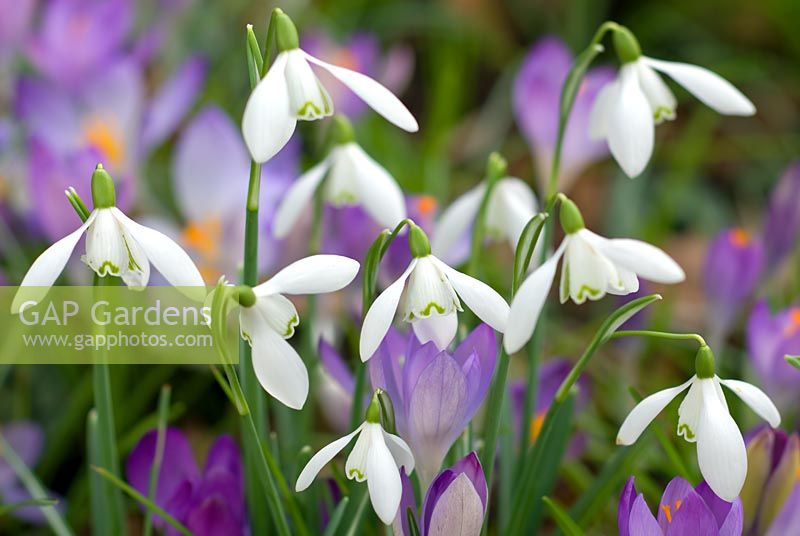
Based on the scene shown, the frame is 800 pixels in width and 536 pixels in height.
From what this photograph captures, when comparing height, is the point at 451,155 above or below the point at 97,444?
above

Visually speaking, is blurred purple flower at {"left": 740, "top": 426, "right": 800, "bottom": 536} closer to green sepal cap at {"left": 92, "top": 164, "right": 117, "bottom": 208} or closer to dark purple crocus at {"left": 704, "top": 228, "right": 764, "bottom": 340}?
dark purple crocus at {"left": 704, "top": 228, "right": 764, "bottom": 340}

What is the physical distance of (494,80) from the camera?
6.66 feet

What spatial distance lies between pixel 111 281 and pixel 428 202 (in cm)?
34

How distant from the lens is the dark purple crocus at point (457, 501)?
60cm

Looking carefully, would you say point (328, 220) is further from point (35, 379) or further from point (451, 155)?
point (451, 155)

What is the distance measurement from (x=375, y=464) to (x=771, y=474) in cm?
34

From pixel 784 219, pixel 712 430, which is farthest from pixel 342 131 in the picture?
pixel 784 219

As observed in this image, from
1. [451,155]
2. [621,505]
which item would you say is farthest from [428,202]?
[451,155]

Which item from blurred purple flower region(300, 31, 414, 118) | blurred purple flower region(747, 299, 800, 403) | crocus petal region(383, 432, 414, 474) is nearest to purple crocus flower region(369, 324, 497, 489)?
crocus petal region(383, 432, 414, 474)

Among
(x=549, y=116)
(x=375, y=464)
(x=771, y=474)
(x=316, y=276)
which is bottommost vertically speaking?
(x=771, y=474)

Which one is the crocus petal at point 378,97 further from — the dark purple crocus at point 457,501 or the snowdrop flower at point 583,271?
the dark purple crocus at point 457,501

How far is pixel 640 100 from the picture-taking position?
0.65 meters

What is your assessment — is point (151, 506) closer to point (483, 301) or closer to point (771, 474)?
point (483, 301)

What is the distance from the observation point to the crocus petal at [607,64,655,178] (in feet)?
2.07
